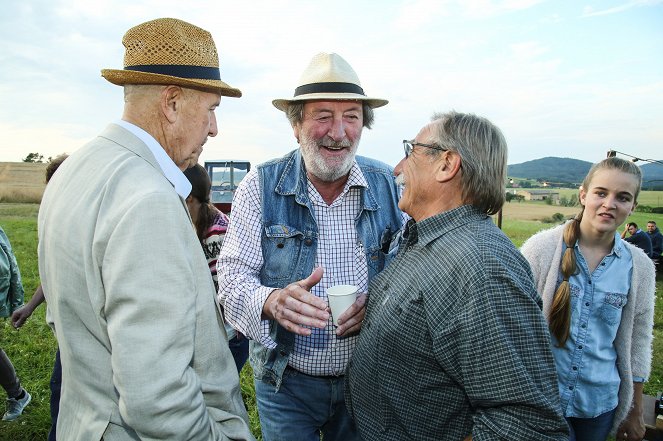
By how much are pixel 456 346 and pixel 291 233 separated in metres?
1.28

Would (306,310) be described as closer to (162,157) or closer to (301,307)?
(301,307)

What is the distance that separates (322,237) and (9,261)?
389 centimetres

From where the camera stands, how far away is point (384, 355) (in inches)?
68.1

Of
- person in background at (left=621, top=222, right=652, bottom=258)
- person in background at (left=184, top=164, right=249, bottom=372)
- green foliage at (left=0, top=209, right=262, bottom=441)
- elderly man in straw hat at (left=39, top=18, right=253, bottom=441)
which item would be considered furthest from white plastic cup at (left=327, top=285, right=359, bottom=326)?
person in background at (left=621, top=222, right=652, bottom=258)

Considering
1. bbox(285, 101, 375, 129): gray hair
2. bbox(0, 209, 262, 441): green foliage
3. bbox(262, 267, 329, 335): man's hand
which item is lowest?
bbox(0, 209, 262, 441): green foliage

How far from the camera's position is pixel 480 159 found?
176cm

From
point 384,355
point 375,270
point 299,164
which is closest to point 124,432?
point 384,355

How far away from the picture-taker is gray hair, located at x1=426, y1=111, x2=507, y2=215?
1754mm

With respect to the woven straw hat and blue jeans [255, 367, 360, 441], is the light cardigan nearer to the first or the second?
blue jeans [255, 367, 360, 441]

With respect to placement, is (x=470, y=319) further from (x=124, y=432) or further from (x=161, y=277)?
(x=124, y=432)

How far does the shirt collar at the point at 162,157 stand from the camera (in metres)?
1.58

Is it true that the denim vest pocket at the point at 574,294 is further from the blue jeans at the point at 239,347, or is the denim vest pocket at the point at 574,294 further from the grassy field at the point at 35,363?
the blue jeans at the point at 239,347

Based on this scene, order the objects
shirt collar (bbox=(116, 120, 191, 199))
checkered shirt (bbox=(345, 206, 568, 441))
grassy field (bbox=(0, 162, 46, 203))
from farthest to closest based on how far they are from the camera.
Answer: grassy field (bbox=(0, 162, 46, 203)), shirt collar (bbox=(116, 120, 191, 199)), checkered shirt (bbox=(345, 206, 568, 441))

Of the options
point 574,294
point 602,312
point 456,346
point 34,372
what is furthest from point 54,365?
point 602,312
